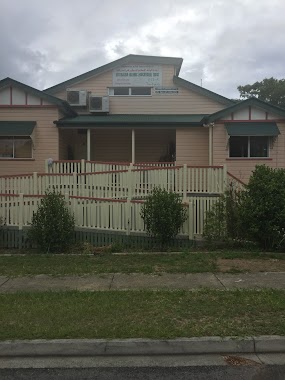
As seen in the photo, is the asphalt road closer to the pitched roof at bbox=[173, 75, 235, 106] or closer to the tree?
the pitched roof at bbox=[173, 75, 235, 106]

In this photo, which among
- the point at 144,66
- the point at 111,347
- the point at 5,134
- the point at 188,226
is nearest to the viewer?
the point at 111,347

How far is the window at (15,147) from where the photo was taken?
1698cm

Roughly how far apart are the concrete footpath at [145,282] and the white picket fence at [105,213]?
2775mm

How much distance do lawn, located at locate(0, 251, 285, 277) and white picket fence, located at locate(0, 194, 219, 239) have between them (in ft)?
3.23

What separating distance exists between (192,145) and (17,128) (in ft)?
22.3

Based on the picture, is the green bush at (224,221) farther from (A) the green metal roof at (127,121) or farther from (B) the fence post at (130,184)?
(A) the green metal roof at (127,121)

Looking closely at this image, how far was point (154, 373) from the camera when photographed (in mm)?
4316

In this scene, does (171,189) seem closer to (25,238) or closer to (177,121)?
(25,238)

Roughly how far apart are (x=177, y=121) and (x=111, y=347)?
13.5 meters

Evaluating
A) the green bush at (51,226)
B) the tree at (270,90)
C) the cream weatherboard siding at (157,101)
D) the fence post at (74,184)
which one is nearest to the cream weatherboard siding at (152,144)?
the cream weatherboard siding at (157,101)

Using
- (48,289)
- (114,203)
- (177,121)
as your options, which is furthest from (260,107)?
(48,289)

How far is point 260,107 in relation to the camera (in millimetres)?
16688

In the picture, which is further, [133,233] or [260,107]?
[260,107]

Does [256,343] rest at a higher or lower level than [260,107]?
lower
